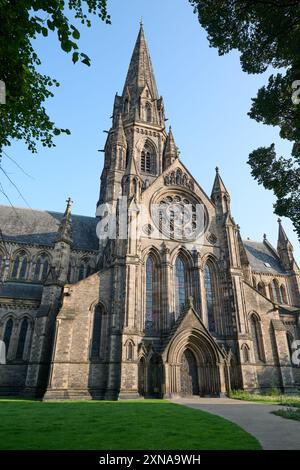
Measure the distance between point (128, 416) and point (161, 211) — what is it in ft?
58.0

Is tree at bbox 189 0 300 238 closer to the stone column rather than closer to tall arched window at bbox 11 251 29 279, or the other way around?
the stone column

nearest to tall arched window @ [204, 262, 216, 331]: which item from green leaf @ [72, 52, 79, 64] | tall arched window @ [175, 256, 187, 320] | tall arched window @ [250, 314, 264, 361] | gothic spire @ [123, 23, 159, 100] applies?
tall arched window @ [175, 256, 187, 320]

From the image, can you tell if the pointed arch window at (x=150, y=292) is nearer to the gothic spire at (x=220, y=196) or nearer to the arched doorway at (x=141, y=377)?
the arched doorway at (x=141, y=377)

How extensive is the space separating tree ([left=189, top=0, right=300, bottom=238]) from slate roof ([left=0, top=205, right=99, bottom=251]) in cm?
2191

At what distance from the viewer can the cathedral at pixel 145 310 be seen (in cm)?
2045

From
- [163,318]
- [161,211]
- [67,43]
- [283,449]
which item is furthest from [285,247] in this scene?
[67,43]

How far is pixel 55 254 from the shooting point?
25.7m

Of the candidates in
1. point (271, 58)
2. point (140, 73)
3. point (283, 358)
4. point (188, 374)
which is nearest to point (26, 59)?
point (271, 58)

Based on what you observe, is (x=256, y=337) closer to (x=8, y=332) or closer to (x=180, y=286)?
(x=180, y=286)

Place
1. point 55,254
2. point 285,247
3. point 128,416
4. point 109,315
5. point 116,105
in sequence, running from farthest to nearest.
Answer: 1. point 116,105
2. point 285,247
3. point 55,254
4. point 109,315
5. point 128,416

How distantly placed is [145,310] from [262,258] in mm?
20460

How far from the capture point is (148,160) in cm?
3981

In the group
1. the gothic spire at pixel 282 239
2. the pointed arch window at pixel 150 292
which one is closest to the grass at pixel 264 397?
the pointed arch window at pixel 150 292

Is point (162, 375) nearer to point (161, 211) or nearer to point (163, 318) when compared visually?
point (163, 318)
